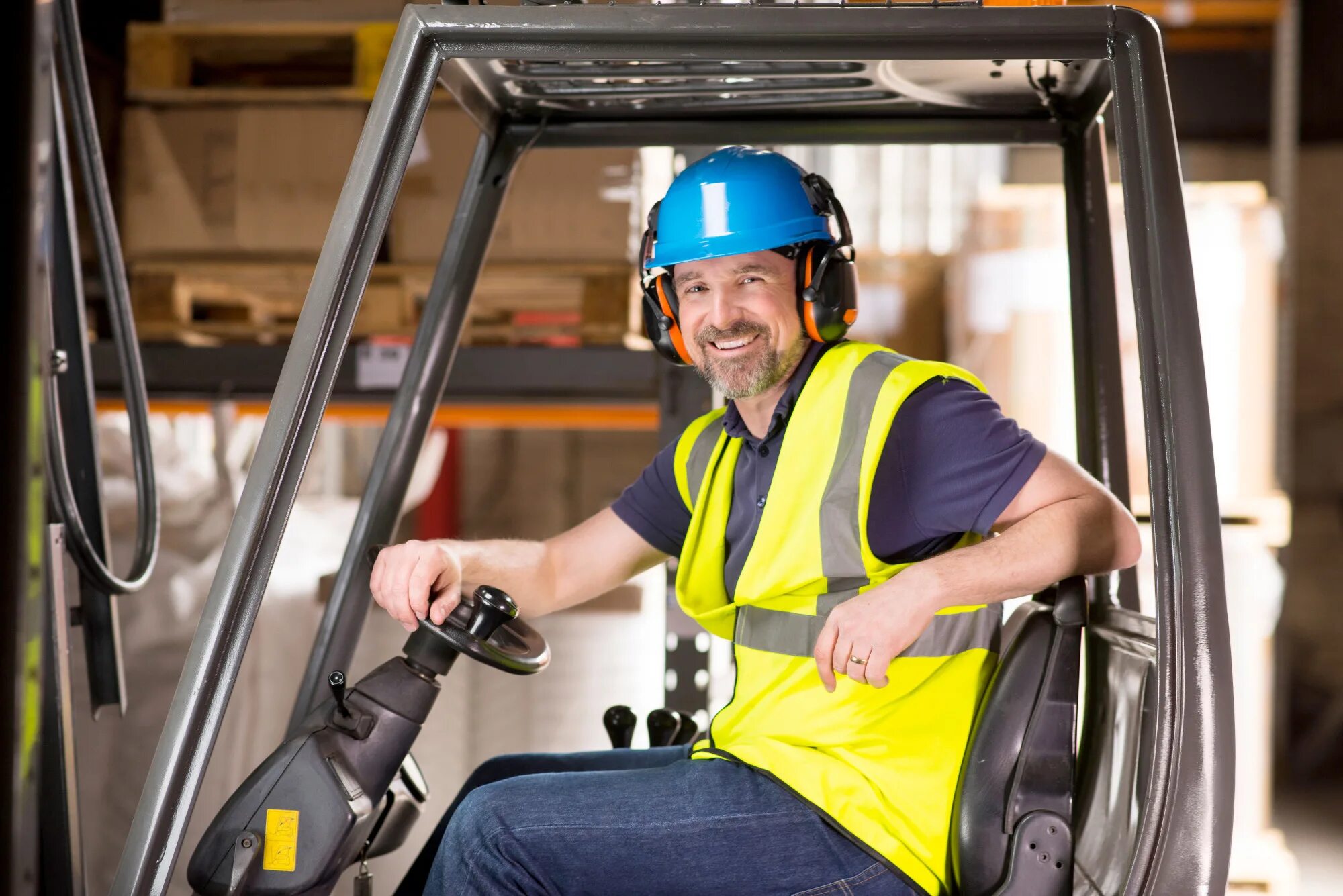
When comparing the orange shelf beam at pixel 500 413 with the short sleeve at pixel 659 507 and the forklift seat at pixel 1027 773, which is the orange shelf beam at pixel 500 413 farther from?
the forklift seat at pixel 1027 773

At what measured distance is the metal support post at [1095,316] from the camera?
2.25 m

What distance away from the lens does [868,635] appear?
1.63m

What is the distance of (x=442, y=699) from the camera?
3.68 m

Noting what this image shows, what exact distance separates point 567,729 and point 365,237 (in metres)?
2.29

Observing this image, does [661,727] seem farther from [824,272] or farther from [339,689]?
[824,272]

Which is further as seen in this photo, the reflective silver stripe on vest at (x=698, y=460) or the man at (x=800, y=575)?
the reflective silver stripe on vest at (x=698, y=460)

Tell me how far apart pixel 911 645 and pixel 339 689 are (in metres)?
0.86

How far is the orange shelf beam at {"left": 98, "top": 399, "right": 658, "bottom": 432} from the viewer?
383 centimetres

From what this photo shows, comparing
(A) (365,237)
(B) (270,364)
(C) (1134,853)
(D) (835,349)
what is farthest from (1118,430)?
(B) (270,364)

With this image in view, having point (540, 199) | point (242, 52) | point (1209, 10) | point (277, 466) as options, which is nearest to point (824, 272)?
point (277, 466)

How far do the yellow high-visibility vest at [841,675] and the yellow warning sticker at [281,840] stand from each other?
669 mm

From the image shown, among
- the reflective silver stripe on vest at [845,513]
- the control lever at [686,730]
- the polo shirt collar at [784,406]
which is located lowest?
the control lever at [686,730]

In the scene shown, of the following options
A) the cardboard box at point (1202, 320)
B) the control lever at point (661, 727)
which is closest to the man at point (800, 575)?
the control lever at point (661, 727)

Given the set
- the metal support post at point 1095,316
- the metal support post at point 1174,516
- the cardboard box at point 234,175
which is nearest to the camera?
the metal support post at point 1174,516
